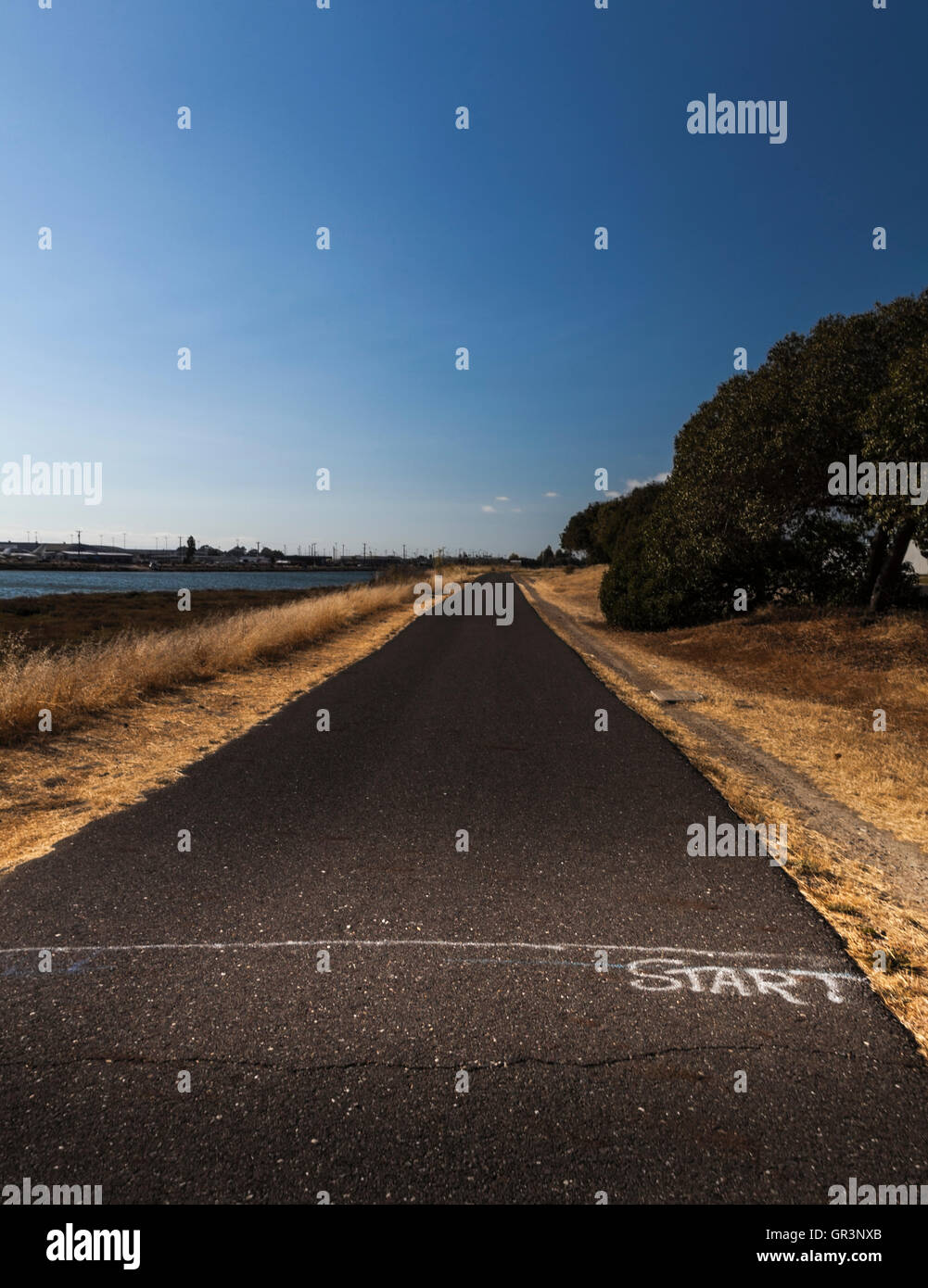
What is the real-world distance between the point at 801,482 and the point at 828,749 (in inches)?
376

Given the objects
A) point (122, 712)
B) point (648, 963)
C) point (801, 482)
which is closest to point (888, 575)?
point (801, 482)

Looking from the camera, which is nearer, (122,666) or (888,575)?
(122,666)

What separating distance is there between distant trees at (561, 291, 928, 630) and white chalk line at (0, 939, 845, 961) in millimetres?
10866

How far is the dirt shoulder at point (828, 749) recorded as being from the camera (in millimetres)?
4027

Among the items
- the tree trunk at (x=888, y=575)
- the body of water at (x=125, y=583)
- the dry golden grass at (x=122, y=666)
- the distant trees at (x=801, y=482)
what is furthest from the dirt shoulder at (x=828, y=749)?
the body of water at (x=125, y=583)

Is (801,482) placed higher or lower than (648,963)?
higher

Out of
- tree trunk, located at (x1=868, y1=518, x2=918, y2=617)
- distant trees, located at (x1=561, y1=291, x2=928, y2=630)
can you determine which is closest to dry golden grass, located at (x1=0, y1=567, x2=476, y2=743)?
distant trees, located at (x1=561, y1=291, x2=928, y2=630)

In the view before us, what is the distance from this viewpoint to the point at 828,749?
801 centimetres

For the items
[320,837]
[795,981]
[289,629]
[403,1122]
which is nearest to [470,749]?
[320,837]

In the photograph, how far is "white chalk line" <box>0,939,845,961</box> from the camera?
139 inches

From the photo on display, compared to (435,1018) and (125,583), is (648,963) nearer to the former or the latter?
(435,1018)

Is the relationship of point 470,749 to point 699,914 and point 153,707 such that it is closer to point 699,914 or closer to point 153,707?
point 699,914

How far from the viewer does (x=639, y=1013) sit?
3.04 metres
